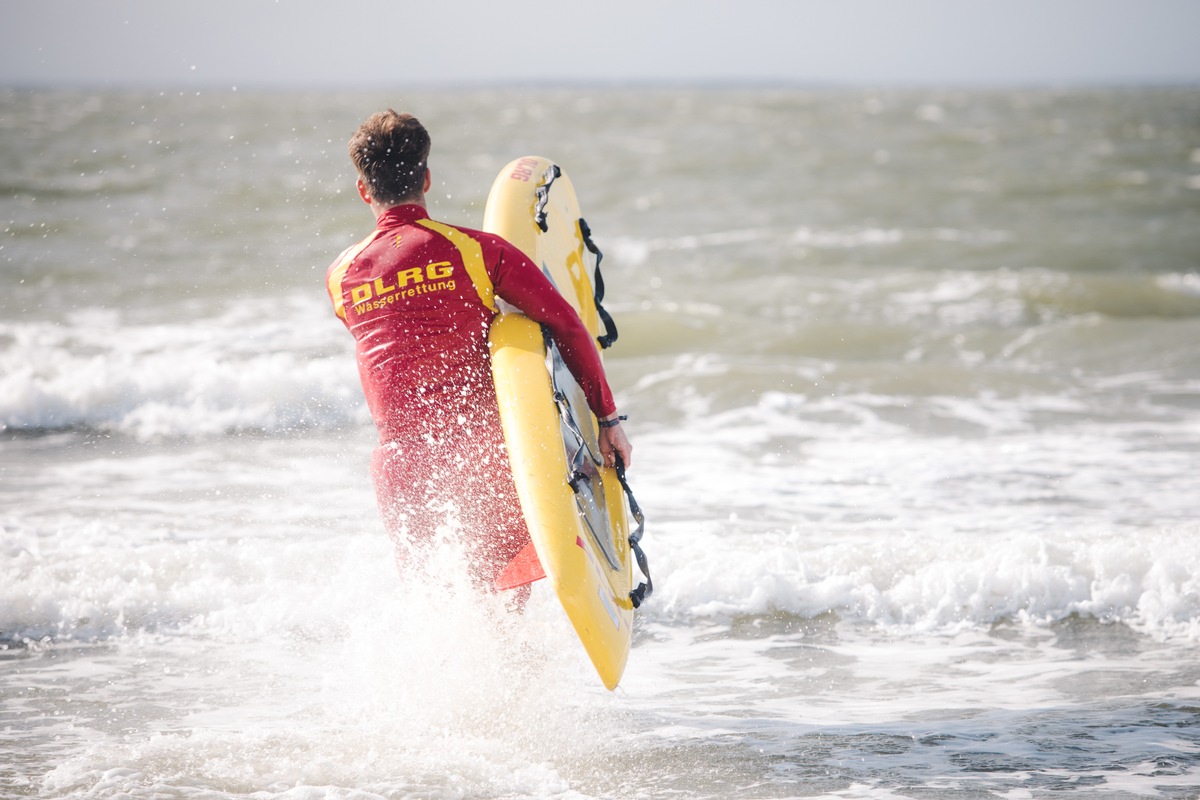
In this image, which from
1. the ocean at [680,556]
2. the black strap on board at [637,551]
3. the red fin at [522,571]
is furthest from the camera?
the black strap on board at [637,551]

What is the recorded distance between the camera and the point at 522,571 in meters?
3.08

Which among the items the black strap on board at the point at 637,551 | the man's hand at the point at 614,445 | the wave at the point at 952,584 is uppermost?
the man's hand at the point at 614,445

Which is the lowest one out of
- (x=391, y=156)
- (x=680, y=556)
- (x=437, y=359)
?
(x=680, y=556)

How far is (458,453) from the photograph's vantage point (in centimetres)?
312

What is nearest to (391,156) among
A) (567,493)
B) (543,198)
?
(567,493)

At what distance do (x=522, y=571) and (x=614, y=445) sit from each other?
1.53 feet

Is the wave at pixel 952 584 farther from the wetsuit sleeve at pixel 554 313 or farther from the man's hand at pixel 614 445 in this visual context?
the wetsuit sleeve at pixel 554 313

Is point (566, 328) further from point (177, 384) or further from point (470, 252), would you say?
point (177, 384)

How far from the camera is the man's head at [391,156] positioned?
117 inches

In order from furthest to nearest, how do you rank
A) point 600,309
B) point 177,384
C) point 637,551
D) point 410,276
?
point 177,384 < point 600,309 < point 637,551 < point 410,276

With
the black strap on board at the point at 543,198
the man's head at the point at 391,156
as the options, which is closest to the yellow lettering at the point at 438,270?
the man's head at the point at 391,156

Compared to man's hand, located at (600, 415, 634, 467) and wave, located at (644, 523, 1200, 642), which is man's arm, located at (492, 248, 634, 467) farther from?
wave, located at (644, 523, 1200, 642)

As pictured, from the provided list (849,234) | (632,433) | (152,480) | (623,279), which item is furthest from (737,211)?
(152,480)

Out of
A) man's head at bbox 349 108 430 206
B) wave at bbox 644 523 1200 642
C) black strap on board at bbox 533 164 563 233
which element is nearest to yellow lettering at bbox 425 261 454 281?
man's head at bbox 349 108 430 206
